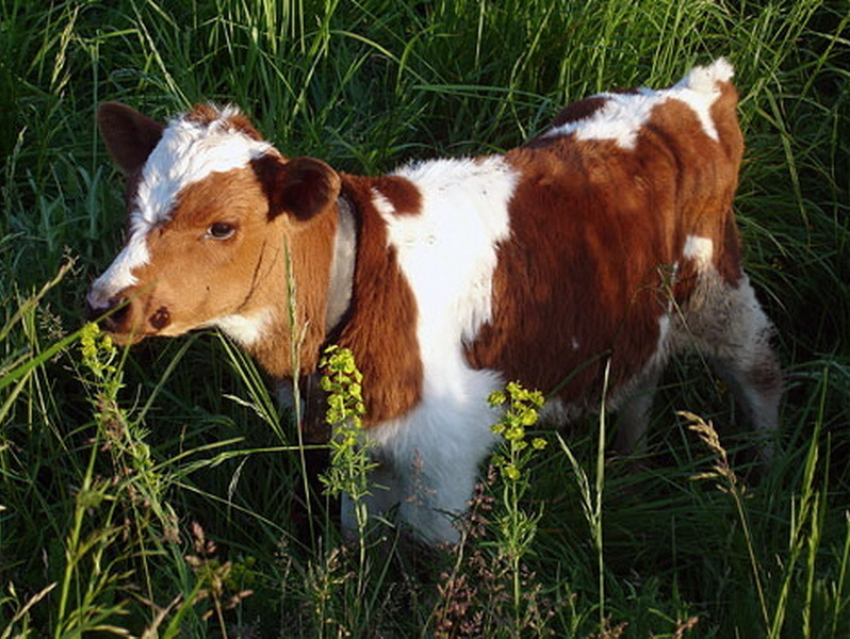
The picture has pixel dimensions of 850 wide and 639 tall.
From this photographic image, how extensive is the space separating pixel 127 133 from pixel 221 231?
1.75ft

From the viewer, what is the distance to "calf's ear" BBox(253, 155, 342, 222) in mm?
3016

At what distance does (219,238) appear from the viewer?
303 centimetres

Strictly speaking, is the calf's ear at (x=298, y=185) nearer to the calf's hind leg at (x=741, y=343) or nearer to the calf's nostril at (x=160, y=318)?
the calf's nostril at (x=160, y=318)

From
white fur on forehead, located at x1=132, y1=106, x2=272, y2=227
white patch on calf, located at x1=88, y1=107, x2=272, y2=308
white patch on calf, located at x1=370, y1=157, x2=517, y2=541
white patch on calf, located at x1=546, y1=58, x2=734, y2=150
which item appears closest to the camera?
white patch on calf, located at x1=88, y1=107, x2=272, y2=308

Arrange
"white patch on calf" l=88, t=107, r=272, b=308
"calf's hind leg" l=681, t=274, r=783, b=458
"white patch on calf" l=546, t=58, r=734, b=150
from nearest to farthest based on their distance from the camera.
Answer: "white patch on calf" l=88, t=107, r=272, b=308 → "white patch on calf" l=546, t=58, r=734, b=150 → "calf's hind leg" l=681, t=274, r=783, b=458

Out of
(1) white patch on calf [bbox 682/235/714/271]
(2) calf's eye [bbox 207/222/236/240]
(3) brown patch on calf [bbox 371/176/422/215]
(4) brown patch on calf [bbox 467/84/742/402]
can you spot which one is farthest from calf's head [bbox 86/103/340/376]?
(1) white patch on calf [bbox 682/235/714/271]

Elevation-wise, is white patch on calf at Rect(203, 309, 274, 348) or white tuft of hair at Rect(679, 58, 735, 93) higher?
white tuft of hair at Rect(679, 58, 735, 93)

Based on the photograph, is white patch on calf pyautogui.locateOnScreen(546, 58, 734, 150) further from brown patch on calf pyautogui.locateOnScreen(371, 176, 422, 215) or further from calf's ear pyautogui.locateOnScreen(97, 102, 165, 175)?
calf's ear pyautogui.locateOnScreen(97, 102, 165, 175)

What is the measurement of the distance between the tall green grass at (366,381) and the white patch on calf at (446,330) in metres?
0.15

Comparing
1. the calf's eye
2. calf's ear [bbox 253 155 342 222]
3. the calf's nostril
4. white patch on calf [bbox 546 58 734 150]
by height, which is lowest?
the calf's nostril

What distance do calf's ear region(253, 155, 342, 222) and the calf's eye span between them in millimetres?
123

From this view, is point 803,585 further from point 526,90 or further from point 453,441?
point 526,90

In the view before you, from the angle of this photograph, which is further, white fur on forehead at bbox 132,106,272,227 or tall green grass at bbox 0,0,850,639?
tall green grass at bbox 0,0,850,639

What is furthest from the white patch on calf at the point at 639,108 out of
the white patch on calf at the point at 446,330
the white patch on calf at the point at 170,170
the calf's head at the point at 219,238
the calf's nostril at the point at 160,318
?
the calf's nostril at the point at 160,318
